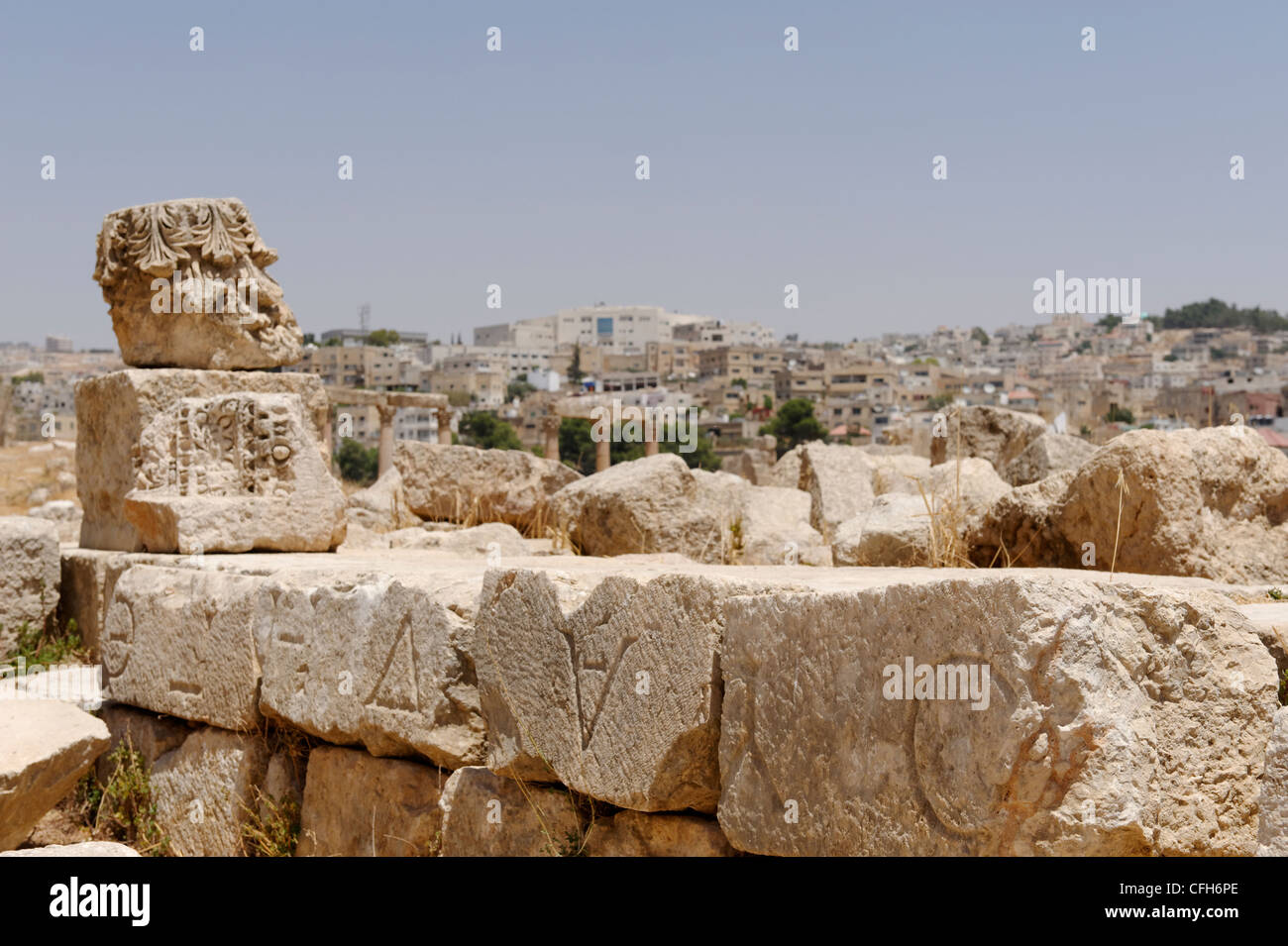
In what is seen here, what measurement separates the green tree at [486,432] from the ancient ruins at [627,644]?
1802 inches

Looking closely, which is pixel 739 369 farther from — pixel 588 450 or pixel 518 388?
pixel 588 450

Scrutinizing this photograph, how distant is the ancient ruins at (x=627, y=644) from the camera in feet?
7.86

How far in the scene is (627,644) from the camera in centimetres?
314

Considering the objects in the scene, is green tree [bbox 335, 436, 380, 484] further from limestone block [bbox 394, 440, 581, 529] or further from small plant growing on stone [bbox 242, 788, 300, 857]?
small plant growing on stone [bbox 242, 788, 300, 857]

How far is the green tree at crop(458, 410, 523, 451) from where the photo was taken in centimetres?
5444

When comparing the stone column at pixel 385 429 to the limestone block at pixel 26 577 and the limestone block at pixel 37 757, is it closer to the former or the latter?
the limestone block at pixel 26 577

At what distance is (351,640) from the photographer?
4.06 m

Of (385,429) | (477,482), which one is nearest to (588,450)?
(385,429)

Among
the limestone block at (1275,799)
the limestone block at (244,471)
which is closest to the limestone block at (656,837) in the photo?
the limestone block at (1275,799)

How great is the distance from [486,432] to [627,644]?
55840 mm

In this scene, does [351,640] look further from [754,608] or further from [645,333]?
[645,333]

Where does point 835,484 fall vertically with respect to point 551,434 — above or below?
above
